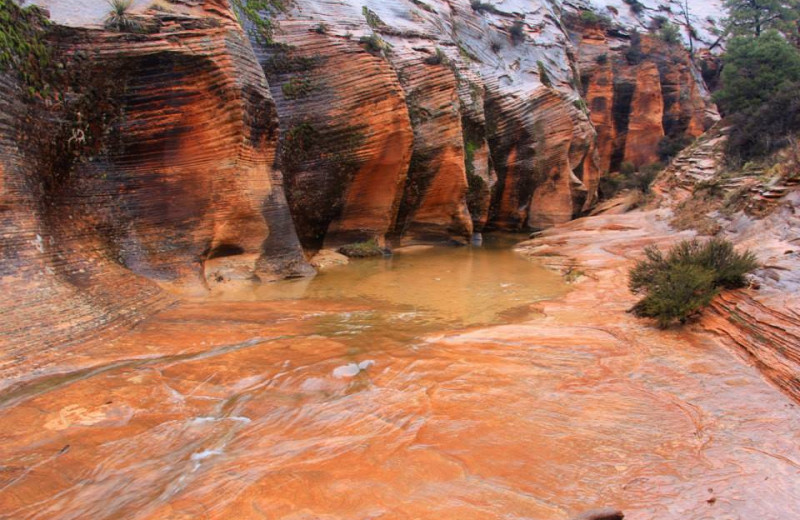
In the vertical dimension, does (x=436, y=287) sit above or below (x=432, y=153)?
below

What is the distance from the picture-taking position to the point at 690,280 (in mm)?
6449

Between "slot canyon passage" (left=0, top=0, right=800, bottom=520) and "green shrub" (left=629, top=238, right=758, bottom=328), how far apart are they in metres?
0.21

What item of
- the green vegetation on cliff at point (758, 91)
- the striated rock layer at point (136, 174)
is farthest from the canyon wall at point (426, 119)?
the green vegetation on cliff at point (758, 91)

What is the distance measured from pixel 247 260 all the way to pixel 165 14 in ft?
14.4

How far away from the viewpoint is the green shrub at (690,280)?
249 inches

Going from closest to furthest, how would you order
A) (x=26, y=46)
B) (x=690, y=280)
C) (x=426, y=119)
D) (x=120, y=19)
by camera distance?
(x=690, y=280) < (x=26, y=46) < (x=120, y=19) < (x=426, y=119)

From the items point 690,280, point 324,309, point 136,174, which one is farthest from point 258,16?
point 690,280

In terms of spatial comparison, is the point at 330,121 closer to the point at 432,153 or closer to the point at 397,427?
the point at 432,153

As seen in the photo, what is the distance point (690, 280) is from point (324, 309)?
4.84 metres

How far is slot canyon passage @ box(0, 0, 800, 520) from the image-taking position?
3.02 metres

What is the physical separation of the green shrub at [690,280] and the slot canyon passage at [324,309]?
21 cm

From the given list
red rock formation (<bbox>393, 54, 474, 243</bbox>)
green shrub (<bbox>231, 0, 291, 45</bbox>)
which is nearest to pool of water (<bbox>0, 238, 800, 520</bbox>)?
green shrub (<bbox>231, 0, 291, 45</bbox>)

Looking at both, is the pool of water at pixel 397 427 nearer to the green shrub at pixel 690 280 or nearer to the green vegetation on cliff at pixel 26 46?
the green shrub at pixel 690 280

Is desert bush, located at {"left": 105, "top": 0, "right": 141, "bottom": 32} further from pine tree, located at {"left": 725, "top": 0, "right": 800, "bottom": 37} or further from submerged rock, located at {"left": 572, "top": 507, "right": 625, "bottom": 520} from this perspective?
pine tree, located at {"left": 725, "top": 0, "right": 800, "bottom": 37}
